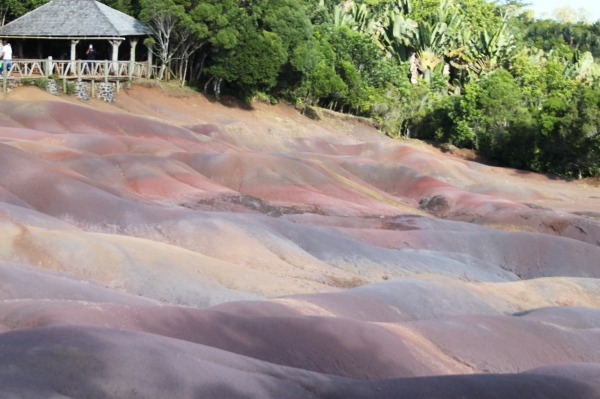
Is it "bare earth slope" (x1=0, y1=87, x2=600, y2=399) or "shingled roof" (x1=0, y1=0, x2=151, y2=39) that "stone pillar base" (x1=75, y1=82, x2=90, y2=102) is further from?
"shingled roof" (x1=0, y1=0, x2=151, y2=39)

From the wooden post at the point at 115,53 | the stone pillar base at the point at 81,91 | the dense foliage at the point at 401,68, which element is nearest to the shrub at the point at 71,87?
the stone pillar base at the point at 81,91

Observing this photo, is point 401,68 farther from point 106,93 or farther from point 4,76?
point 4,76

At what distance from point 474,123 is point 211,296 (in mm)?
46943

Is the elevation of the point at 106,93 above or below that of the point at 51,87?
below

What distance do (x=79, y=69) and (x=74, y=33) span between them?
2418mm

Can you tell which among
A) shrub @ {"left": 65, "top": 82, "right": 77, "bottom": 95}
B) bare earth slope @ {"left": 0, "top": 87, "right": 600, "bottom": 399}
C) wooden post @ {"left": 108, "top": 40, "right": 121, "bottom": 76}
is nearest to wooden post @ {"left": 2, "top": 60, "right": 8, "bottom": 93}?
bare earth slope @ {"left": 0, "top": 87, "right": 600, "bottom": 399}

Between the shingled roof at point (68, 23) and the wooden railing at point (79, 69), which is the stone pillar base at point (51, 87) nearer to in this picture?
the wooden railing at point (79, 69)

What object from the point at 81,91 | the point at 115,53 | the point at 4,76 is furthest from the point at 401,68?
the point at 4,76

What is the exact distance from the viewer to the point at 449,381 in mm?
9336

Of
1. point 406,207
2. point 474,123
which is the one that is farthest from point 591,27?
point 406,207

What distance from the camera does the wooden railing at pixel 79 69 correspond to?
4116 centimetres

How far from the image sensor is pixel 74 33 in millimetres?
44094

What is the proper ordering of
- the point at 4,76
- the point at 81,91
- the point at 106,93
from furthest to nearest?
the point at 106,93 < the point at 81,91 < the point at 4,76

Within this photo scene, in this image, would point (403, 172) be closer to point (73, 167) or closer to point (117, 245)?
point (73, 167)
